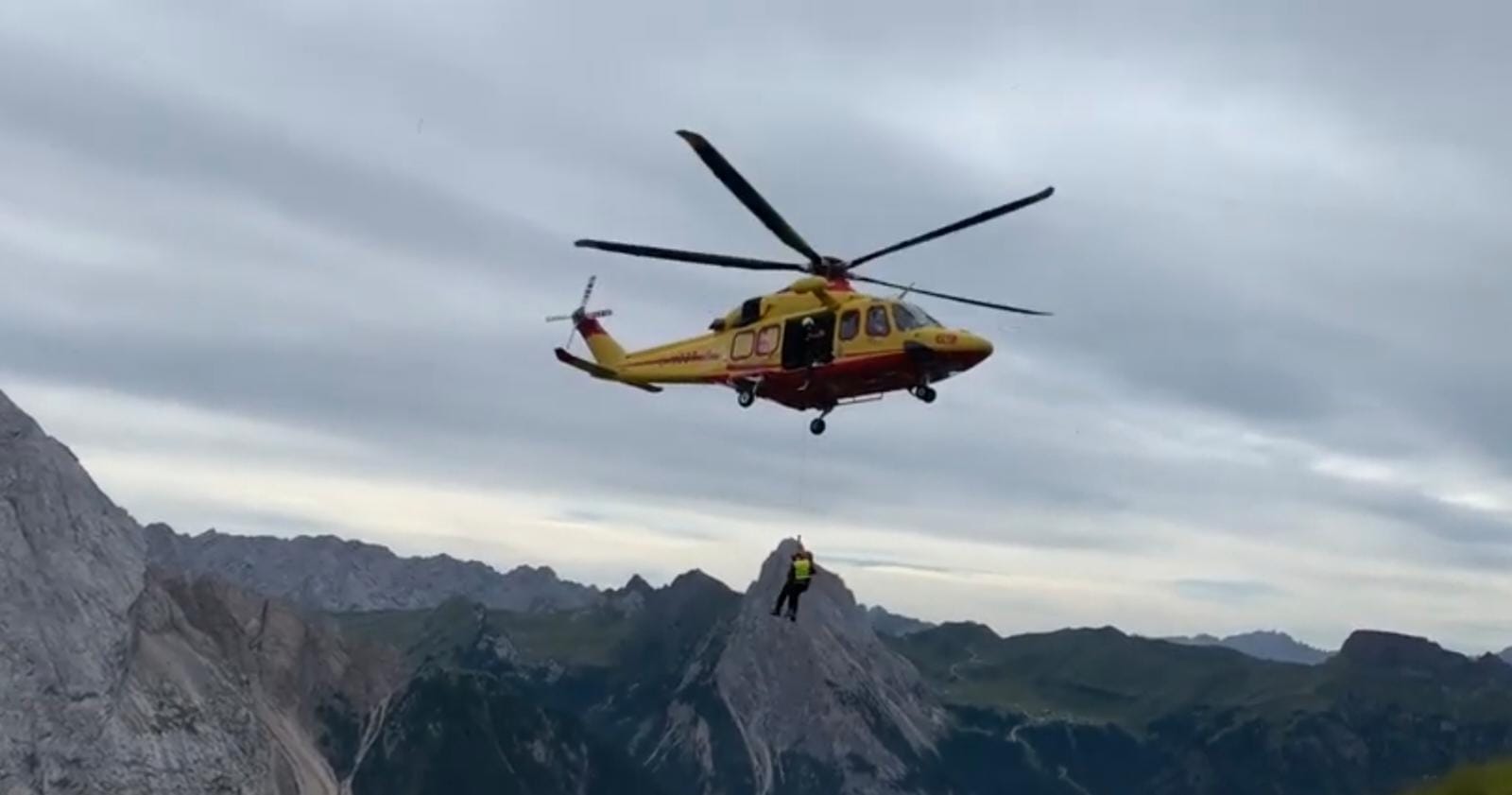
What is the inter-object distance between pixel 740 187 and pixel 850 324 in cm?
746

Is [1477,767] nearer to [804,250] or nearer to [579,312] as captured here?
[804,250]

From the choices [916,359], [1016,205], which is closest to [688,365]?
[916,359]

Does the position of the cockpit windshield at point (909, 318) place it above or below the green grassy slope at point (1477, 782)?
above

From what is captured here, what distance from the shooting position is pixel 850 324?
60156 mm

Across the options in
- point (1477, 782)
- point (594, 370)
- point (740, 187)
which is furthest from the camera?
point (594, 370)

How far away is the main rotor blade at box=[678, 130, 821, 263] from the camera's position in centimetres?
5356

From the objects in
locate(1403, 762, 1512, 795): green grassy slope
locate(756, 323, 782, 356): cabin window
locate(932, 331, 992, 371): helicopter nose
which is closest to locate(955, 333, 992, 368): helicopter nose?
locate(932, 331, 992, 371): helicopter nose

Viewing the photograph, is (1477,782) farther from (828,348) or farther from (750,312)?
(750,312)

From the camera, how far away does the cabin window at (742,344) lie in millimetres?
63844

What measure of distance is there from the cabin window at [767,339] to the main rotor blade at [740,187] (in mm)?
3633

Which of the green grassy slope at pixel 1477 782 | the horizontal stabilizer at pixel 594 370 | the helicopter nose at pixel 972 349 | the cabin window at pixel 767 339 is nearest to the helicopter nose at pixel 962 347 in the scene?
the helicopter nose at pixel 972 349

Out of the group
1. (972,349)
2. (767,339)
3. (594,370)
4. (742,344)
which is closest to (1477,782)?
(972,349)

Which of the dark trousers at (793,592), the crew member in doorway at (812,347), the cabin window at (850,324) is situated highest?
the cabin window at (850,324)

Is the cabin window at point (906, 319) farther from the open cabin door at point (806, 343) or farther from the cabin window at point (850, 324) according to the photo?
the open cabin door at point (806, 343)
